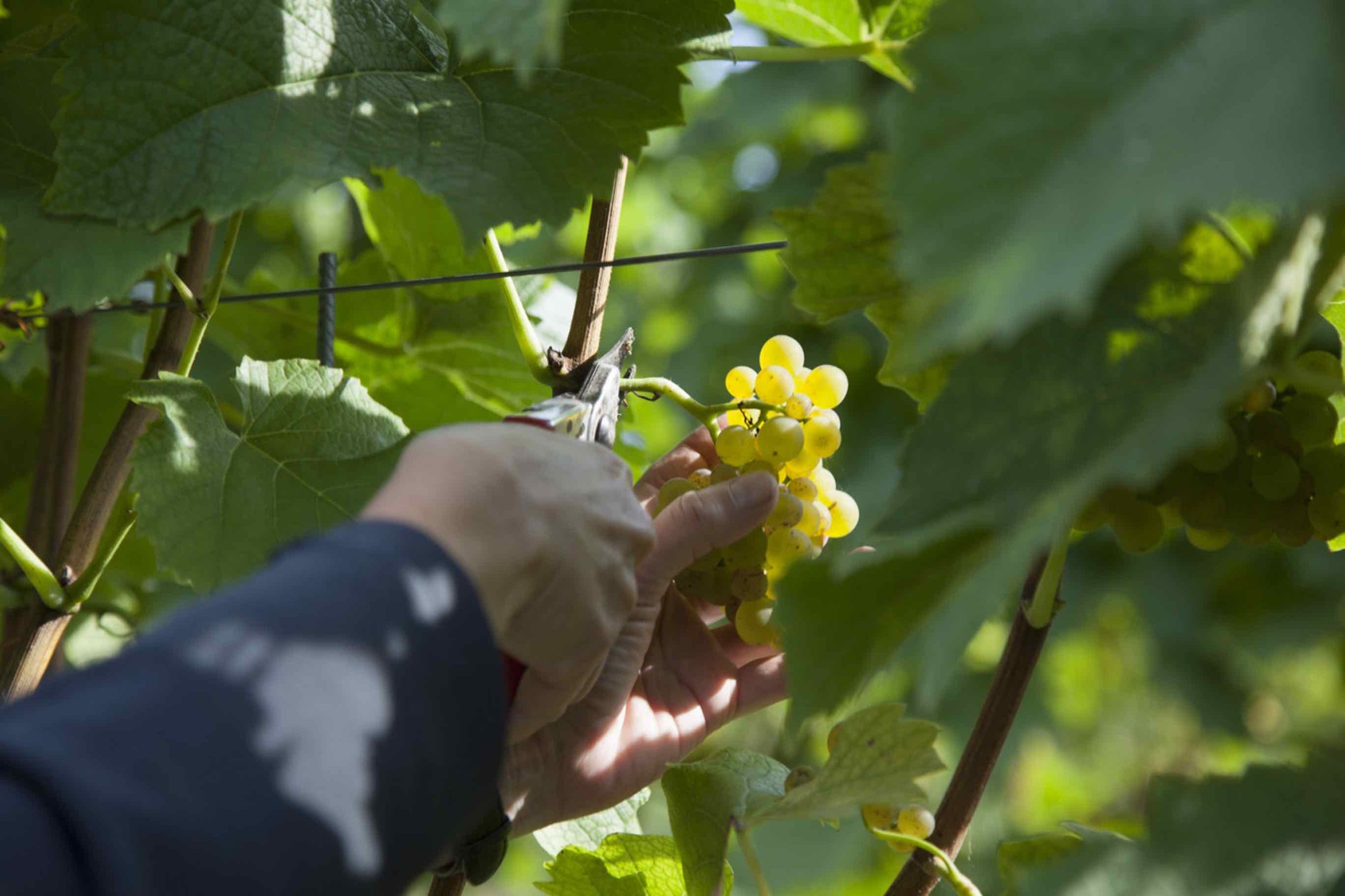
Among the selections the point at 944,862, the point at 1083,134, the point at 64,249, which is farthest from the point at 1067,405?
the point at 64,249

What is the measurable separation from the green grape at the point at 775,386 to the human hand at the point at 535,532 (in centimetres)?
16

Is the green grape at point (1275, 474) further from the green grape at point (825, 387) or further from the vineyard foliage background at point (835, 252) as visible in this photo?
the green grape at point (825, 387)

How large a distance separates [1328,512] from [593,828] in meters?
0.53

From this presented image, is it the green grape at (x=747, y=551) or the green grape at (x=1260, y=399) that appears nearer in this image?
the green grape at (x=1260, y=399)

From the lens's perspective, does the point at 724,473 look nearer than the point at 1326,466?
No

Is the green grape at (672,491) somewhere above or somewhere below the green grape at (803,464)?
below

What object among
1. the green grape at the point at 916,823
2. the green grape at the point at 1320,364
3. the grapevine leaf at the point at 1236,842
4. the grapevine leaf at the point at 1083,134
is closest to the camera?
the grapevine leaf at the point at 1083,134

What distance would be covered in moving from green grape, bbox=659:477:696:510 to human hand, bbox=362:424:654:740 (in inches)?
5.1

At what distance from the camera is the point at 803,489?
0.72 meters

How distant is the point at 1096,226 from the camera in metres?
0.29

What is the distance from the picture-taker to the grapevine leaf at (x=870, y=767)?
0.57 meters

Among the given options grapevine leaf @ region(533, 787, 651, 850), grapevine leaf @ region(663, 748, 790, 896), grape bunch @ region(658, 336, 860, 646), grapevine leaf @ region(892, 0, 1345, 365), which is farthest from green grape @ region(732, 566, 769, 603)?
grapevine leaf @ region(892, 0, 1345, 365)

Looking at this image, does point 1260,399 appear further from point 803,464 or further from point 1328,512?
point 803,464

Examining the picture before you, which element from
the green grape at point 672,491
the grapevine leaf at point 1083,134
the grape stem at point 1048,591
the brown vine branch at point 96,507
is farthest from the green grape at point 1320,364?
the brown vine branch at point 96,507
